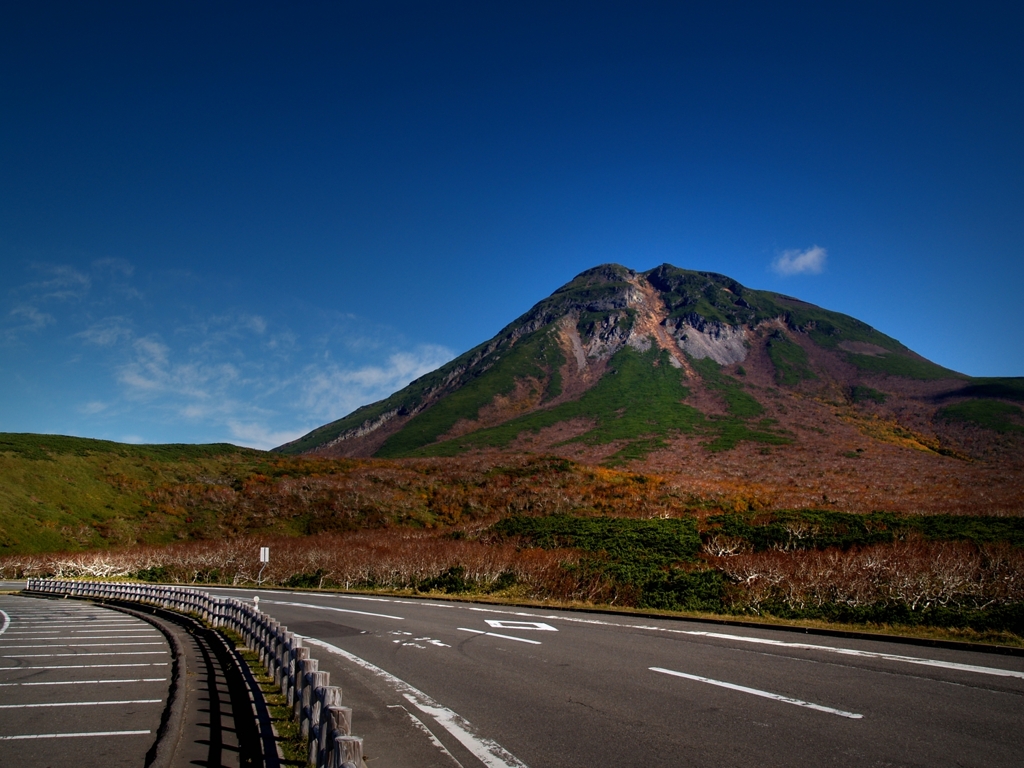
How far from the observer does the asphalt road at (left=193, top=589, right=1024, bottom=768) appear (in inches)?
215

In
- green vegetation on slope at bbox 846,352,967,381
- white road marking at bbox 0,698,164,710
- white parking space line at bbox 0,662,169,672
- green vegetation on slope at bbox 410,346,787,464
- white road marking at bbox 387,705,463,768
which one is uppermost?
green vegetation on slope at bbox 846,352,967,381

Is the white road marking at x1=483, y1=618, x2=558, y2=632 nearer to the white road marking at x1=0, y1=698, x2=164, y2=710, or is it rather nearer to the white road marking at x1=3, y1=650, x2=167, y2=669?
the white road marking at x1=3, y1=650, x2=167, y2=669

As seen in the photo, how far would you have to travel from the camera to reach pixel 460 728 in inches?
261

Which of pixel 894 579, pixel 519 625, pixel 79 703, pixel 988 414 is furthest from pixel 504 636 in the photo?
pixel 988 414

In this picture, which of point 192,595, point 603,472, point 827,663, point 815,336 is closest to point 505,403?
point 603,472

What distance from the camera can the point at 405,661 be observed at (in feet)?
34.8

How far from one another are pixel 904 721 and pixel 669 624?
797 cm

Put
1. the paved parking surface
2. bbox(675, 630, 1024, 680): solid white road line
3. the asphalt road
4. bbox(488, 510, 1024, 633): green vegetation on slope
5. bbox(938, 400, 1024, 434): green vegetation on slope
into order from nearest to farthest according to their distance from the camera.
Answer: the asphalt road → the paved parking surface → bbox(675, 630, 1024, 680): solid white road line → bbox(488, 510, 1024, 633): green vegetation on slope → bbox(938, 400, 1024, 434): green vegetation on slope

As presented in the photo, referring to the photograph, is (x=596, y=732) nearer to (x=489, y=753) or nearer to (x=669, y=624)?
(x=489, y=753)

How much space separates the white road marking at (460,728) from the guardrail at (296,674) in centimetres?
142

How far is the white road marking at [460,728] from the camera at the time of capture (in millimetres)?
5549

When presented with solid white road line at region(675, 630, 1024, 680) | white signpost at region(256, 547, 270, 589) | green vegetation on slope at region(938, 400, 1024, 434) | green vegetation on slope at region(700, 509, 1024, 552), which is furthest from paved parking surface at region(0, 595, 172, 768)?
green vegetation on slope at region(938, 400, 1024, 434)

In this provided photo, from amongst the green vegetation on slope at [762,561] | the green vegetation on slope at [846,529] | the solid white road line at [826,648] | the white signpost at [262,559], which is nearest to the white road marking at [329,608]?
the solid white road line at [826,648]

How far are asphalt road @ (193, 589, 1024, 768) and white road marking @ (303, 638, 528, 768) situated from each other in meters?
0.03
